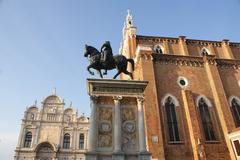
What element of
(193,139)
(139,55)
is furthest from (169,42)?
(193,139)

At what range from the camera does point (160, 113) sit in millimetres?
16812

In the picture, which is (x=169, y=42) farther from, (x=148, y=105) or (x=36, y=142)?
(x=36, y=142)

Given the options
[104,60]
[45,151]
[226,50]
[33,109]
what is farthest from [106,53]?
[33,109]

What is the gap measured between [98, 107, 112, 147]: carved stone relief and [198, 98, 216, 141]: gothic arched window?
34.4 ft

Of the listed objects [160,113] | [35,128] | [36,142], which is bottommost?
[160,113]

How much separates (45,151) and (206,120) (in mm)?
25425

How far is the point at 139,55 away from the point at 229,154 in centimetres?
1025

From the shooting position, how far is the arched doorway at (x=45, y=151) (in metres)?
33.0

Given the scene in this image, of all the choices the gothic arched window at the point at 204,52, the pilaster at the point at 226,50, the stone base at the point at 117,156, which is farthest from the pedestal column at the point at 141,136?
the pilaster at the point at 226,50

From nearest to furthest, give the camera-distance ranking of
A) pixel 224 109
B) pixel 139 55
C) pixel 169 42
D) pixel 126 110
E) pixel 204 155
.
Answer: pixel 126 110, pixel 204 155, pixel 224 109, pixel 139 55, pixel 169 42

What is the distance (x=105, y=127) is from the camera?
9398 mm

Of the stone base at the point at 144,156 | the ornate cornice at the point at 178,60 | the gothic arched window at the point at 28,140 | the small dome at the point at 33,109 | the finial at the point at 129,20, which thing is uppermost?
the finial at the point at 129,20

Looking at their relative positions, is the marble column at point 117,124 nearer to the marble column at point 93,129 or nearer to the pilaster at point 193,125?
the marble column at point 93,129

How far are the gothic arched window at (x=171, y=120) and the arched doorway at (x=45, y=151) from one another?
905 inches
